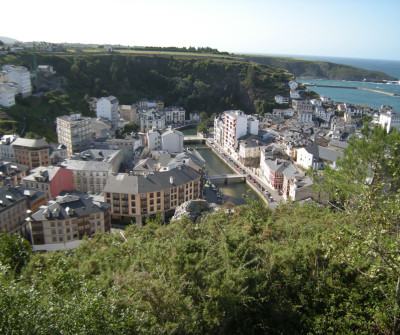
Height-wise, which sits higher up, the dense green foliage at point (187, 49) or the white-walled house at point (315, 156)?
the dense green foliage at point (187, 49)

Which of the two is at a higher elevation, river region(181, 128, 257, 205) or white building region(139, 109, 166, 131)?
white building region(139, 109, 166, 131)

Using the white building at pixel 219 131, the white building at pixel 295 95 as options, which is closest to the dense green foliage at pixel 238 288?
the white building at pixel 219 131


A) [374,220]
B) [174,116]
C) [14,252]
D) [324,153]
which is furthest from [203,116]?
[374,220]

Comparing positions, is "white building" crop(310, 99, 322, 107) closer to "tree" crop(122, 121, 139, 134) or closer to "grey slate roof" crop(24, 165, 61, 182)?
"tree" crop(122, 121, 139, 134)

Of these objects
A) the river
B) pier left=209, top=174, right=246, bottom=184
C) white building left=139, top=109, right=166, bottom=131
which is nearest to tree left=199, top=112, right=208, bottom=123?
white building left=139, top=109, right=166, bottom=131

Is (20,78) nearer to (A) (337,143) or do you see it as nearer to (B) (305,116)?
(A) (337,143)

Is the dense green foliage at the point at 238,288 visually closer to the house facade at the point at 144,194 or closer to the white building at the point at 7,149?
the house facade at the point at 144,194
